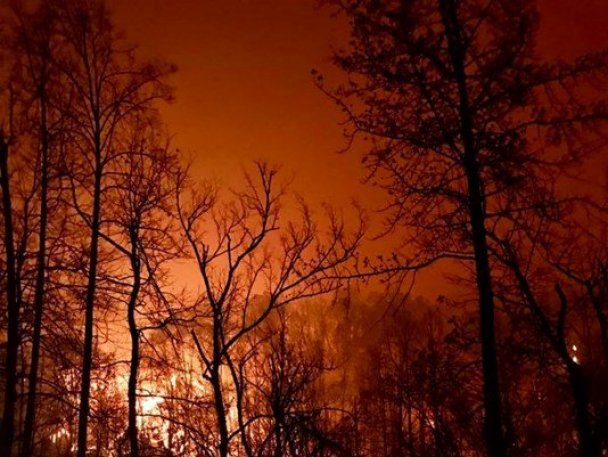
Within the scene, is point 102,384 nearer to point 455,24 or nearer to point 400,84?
point 400,84

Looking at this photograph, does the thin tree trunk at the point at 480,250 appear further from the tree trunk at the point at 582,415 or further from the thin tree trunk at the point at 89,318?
the thin tree trunk at the point at 89,318

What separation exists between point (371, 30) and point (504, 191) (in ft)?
9.24

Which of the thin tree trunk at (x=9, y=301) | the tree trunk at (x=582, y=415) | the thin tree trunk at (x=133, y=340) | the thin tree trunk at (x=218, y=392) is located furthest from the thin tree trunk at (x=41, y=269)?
the tree trunk at (x=582, y=415)

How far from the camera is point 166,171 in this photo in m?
13.1

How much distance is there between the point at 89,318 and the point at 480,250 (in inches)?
332

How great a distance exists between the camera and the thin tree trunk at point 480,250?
786 centimetres

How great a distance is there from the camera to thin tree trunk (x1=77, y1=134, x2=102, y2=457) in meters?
12.6

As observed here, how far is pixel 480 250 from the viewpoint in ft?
27.2

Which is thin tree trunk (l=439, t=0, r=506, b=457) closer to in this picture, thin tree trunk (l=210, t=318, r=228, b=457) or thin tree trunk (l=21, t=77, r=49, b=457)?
thin tree trunk (l=210, t=318, r=228, b=457)

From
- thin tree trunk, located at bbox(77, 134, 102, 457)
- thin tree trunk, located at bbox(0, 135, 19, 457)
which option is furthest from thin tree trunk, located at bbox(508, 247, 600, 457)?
thin tree trunk, located at bbox(77, 134, 102, 457)

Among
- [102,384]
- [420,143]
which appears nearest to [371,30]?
[420,143]

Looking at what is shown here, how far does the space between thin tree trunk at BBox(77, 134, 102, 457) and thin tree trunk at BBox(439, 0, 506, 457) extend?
813cm

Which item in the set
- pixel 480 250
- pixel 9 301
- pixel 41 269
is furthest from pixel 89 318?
pixel 480 250

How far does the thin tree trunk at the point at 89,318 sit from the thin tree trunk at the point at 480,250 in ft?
26.7
